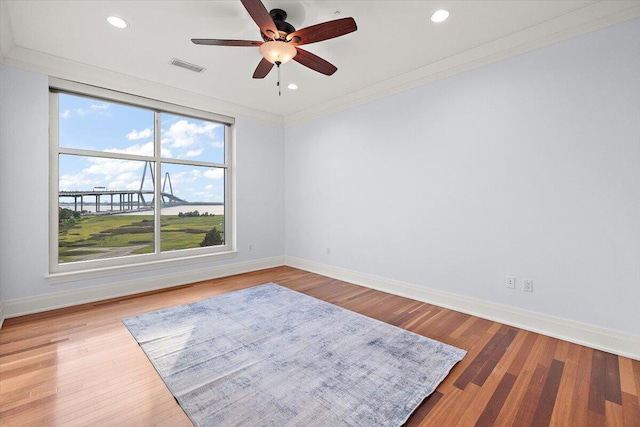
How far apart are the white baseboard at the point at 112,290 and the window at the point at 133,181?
10.8 inches

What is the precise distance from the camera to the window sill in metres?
3.27

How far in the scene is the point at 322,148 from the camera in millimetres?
4809

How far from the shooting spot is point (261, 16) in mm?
2004

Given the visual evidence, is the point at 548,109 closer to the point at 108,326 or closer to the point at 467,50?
the point at 467,50

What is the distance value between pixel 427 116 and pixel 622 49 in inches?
65.5

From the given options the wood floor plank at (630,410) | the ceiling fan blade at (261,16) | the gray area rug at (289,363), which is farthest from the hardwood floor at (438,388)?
the ceiling fan blade at (261,16)

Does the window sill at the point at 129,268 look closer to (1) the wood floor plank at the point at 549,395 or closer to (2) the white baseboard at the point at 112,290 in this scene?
(2) the white baseboard at the point at 112,290

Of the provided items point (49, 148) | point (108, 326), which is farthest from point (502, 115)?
point (49, 148)

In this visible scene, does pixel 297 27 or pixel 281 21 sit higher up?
pixel 297 27

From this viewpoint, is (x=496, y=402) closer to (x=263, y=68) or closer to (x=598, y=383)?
(x=598, y=383)

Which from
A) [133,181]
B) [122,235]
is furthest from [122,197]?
[122,235]

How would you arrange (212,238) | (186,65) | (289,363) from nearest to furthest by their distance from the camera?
(289,363)
(186,65)
(212,238)

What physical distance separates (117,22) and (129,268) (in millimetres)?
2875

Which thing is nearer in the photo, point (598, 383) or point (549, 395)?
point (549, 395)
